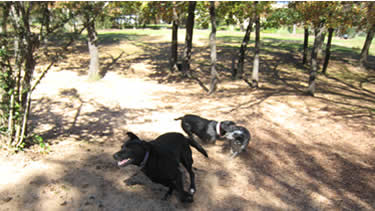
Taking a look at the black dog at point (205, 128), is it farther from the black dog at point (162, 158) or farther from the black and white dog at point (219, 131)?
the black dog at point (162, 158)

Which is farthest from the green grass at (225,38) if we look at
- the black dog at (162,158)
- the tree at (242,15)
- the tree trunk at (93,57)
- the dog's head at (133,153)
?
the dog's head at (133,153)

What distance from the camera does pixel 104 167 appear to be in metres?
6.11

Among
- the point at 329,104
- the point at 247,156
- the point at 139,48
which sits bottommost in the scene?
the point at 247,156

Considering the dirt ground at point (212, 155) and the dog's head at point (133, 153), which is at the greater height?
the dog's head at point (133, 153)

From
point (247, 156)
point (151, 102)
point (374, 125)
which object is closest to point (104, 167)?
point (247, 156)

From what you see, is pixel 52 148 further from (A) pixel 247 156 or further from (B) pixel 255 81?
(B) pixel 255 81

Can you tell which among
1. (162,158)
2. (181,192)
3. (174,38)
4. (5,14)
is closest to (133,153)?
(162,158)

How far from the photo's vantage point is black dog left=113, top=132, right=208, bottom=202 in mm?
4238

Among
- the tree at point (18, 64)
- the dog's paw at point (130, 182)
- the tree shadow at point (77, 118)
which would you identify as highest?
the tree at point (18, 64)

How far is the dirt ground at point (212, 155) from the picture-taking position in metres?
5.14

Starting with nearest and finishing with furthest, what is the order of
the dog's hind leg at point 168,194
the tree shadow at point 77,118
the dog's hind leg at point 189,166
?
the dog's hind leg at point 168,194 → the dog's hind leg at point 189,166 → the tree shadow at point 77,118

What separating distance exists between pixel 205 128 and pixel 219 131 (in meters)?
0.47

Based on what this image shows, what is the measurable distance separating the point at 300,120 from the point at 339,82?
11219mm

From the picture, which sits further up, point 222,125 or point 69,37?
point 69,37
